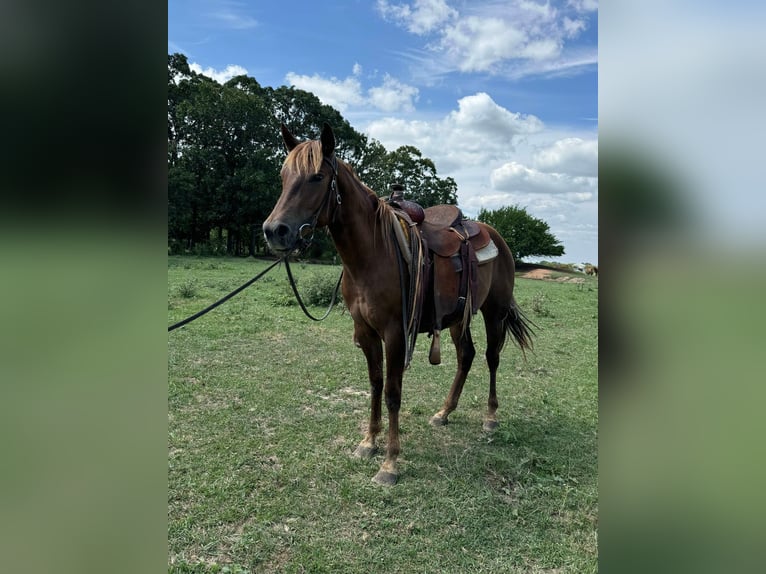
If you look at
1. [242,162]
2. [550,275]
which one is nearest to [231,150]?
[242,162]

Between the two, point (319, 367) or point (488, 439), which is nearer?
point (488, 439)

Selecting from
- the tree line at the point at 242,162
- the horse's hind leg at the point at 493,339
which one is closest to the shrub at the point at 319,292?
the horse's hind leg at the point at 493,339

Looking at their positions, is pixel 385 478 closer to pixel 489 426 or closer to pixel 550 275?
pixel 489 426

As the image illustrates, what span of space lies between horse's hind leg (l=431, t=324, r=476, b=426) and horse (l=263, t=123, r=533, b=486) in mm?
158

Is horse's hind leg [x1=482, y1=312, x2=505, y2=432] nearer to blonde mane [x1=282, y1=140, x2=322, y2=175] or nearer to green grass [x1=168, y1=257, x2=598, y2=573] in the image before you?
green grass [x1=168, y1=257, x2=598, y2=573]

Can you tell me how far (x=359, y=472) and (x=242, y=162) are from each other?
2868 cm

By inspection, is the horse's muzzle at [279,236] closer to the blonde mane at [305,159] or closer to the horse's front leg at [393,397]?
the blonde mane at [305,159]

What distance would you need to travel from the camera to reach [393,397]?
11.9 feet

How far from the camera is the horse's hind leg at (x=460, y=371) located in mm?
4629
